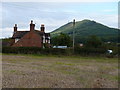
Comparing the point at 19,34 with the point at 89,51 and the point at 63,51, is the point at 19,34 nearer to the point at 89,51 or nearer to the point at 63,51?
the point at 63,51

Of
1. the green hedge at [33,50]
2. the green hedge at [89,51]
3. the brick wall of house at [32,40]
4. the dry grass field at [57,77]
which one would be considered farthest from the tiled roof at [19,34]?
the dry grass field at [57,77]

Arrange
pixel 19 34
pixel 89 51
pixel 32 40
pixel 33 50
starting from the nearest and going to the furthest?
pixel 89 51
pixel 33 50
pixel 32 40
pixel 19 34

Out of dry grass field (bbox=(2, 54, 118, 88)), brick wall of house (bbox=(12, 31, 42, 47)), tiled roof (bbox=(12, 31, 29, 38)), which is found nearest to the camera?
dry grass field (bbox=(2, 54, 118, 88))

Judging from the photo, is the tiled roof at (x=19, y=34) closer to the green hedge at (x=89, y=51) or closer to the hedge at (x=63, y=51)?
the hedge at (x=63, y=51)

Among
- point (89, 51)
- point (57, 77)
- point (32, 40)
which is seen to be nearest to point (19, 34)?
point (32, 40)

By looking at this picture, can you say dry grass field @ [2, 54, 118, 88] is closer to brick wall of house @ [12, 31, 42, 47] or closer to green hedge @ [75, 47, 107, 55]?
green hedge @ [75, 47, 107, 55]

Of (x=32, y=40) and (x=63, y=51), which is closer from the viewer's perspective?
(x=63, y=51)

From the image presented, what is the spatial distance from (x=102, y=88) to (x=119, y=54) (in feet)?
111

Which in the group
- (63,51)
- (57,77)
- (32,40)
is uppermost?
(32,40)

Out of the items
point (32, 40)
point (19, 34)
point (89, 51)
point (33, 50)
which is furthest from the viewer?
point (19, 34)

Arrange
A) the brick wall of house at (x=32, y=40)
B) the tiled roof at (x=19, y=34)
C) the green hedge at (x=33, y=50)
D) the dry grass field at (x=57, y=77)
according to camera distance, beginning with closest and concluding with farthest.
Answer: the dry grass field at (x=57, y=77) < the green hedge at (x=33, y=50) < the brick wall of house at (x=32, y=40) < the tiled roof at (x=19, y=34)

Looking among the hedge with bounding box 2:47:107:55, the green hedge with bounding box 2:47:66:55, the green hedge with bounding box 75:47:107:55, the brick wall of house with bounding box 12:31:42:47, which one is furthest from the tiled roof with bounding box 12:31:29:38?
the green hedge with bounding box 75:47:107:55

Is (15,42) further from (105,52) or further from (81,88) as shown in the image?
(81,88)

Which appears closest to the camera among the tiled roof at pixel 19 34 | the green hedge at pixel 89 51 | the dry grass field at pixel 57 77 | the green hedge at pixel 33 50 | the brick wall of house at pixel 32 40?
the dry grass field at pixel 57 77
